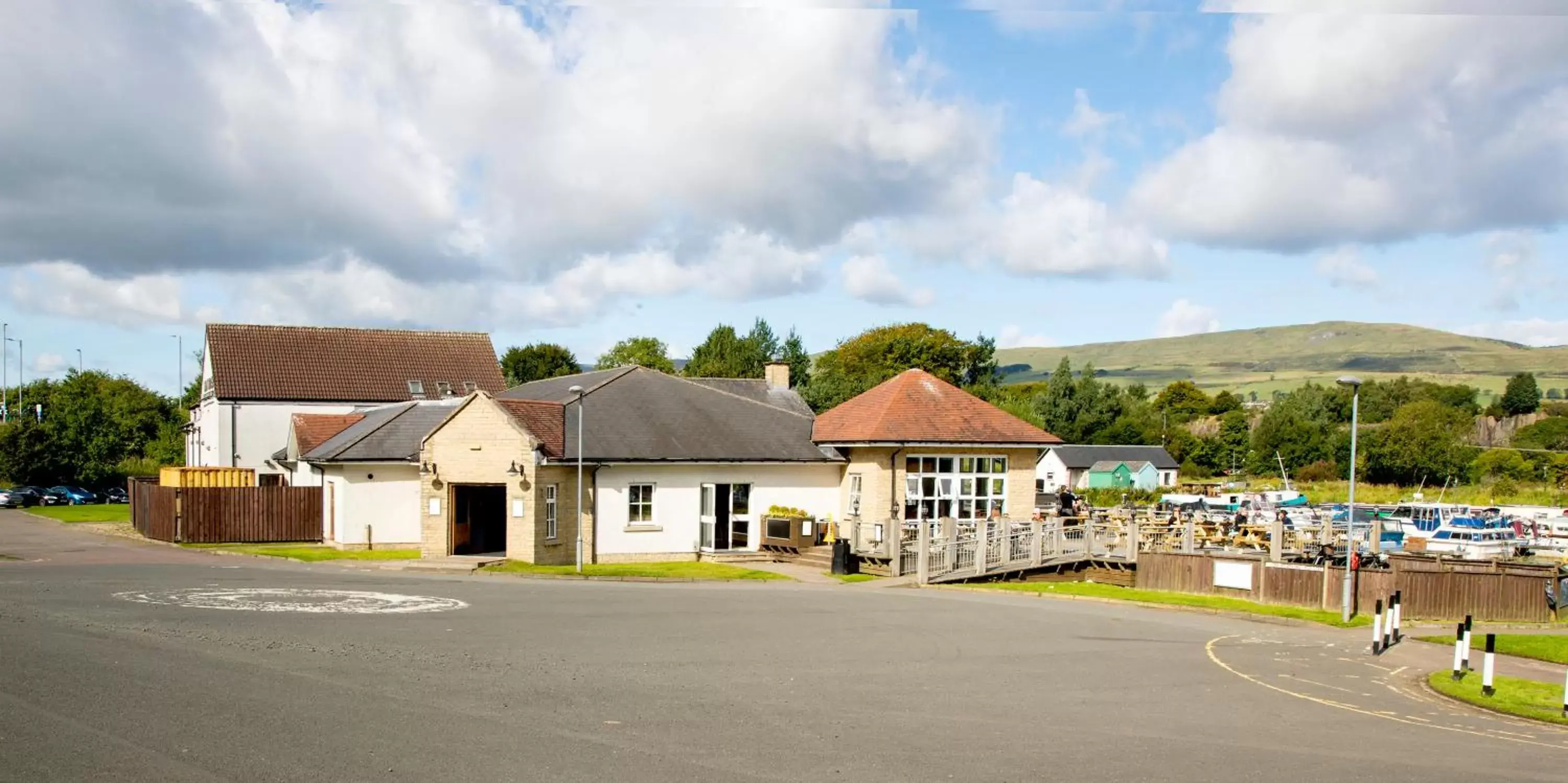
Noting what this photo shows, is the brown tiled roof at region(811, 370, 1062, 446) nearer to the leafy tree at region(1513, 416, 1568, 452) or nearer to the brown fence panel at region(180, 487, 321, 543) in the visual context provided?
the brown fence panel at region(180, 487, 321, 543)

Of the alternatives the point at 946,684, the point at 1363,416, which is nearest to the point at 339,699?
the point at 946,684

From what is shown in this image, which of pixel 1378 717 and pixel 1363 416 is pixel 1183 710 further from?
pixel 1363 416

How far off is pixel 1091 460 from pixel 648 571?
7865cm

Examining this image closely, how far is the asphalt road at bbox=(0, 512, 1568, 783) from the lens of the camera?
10445 mm

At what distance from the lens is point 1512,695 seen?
16.2 meters

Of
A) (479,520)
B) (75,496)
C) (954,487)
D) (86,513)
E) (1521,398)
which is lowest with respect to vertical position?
(75,496)

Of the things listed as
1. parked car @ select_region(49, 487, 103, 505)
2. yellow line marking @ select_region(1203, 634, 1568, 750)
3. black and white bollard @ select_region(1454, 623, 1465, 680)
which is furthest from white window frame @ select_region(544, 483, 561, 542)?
parked car @ select_region(49, 487, 103, 505)

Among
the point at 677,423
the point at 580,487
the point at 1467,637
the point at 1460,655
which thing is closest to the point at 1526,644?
the point at 1467,637

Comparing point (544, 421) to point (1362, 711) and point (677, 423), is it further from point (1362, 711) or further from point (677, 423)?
point (1362, 711)

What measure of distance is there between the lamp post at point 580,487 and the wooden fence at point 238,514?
1295 centimetres

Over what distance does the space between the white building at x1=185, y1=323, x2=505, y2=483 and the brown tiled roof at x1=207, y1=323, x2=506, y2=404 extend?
4 cm

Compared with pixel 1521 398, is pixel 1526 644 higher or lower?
lower

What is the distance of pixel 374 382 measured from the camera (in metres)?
58.0

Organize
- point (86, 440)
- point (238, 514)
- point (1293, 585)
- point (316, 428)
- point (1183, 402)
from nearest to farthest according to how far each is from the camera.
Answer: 1. point (1293, 585)
2. point (238, 514)
3. point (316, 428)
4. point (86, 440)
5. point (1183, 402)
